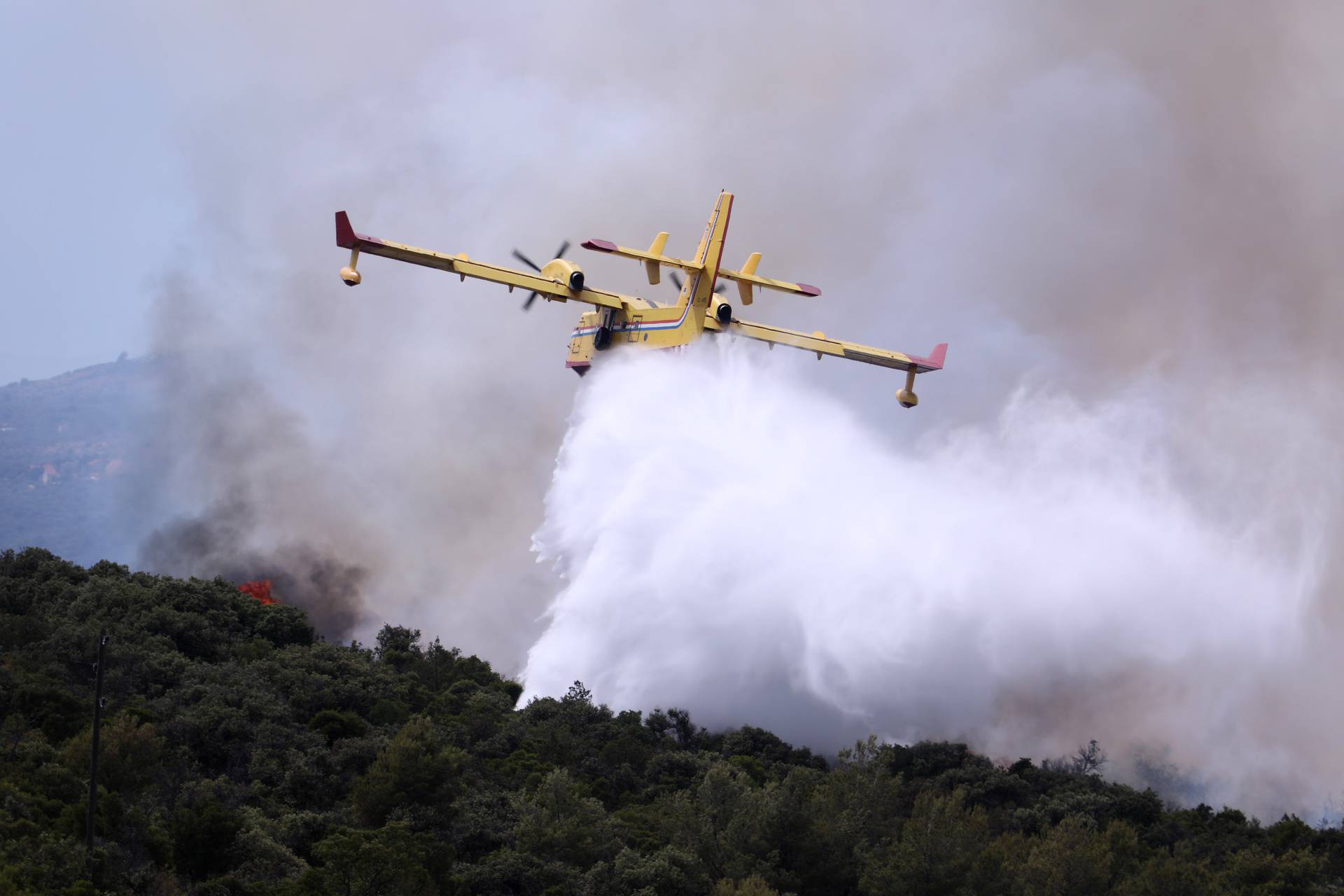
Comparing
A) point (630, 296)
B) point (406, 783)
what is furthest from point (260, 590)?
point (406, 783)

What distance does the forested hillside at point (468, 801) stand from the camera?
3014cm

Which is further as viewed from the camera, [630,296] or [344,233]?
[630,296]

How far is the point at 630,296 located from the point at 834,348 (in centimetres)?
775

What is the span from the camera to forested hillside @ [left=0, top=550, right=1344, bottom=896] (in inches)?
1187

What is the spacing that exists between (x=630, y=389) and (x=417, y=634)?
17191 mm

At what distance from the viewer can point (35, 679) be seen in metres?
39.6

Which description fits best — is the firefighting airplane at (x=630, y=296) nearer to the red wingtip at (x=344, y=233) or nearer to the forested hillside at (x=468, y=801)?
the red wingtip at (x=344, y=233)

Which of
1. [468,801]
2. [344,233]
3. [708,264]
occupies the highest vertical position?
[708,264]

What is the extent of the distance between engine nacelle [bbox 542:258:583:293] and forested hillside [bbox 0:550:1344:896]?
1330 centimetres

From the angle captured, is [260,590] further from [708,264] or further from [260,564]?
[708,264]

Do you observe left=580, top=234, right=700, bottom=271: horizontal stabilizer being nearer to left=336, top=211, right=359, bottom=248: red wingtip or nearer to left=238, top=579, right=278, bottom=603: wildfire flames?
left=336, top=211, right=359, bottom=248: red wingtip

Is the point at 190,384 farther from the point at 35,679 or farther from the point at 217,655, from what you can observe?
the point at 35,679

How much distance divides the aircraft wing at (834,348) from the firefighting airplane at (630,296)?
19.1 inches

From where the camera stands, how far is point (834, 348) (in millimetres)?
53250
